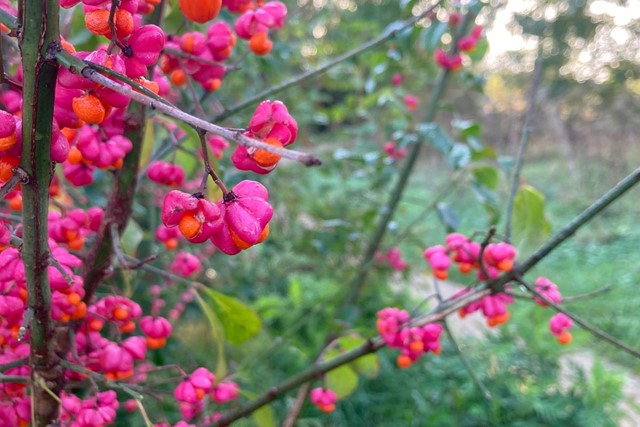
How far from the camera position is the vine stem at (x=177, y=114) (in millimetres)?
223

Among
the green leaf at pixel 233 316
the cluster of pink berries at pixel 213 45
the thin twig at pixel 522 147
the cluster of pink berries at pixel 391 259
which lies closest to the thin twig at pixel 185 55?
the cluster of pink berries at pixel 213 45

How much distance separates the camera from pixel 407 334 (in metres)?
0.75

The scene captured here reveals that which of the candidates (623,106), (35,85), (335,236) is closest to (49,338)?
(35,85)

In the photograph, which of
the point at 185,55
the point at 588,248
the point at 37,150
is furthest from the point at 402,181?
the point at 588,248

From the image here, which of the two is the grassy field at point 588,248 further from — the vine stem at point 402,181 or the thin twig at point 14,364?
the thin twig at point 14,364

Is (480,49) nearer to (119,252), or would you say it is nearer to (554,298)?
(554,298)

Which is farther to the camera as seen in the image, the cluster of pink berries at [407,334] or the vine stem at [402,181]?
the vine stem at [402,181]

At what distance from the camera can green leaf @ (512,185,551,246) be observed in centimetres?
79

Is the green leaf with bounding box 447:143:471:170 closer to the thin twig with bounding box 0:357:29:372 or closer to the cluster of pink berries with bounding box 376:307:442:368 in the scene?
the cluster of pink berries with bounding box 376:307:442:368

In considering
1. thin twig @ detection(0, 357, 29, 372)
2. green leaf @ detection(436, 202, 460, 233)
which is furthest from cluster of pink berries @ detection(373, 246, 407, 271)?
thin twig @ detection(0, 357, 29, 372)

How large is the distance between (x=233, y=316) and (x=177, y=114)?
0.51 metres

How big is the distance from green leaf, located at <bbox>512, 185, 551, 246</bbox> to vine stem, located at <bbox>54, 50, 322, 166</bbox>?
0.62 meters

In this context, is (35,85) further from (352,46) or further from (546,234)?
(352,46)

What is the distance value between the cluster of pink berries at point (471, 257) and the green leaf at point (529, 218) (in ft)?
0.30
